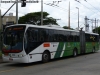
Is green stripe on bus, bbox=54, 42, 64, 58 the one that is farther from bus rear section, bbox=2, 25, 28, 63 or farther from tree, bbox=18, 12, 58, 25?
tree, bbox=18, 12, 58, 25

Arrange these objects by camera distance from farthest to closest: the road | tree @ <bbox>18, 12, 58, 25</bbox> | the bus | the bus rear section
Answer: tree @ <bbox>18, 12, 58, 25</bbox>, the bus, the bus rear section, the road

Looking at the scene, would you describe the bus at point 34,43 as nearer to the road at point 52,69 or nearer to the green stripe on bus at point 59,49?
the green stripe on bus at point 59,49

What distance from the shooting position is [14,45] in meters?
14.1

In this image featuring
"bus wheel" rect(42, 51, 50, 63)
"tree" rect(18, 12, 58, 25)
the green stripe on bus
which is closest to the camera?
"bus wheel" rect(42, 51, 50, 63)

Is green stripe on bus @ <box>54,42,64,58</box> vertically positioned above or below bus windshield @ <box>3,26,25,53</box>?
below

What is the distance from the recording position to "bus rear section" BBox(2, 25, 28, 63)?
1377 centimetres

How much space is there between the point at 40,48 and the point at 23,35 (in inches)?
80.5

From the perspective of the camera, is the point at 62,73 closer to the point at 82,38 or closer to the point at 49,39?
the point at 49,39

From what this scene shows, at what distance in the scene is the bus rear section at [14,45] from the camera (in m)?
13.8

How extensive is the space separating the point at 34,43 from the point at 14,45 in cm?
149

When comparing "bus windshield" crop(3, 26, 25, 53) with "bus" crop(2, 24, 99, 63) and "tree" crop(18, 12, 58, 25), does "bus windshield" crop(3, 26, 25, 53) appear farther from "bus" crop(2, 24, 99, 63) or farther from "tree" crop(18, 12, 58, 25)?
"tree" crop(18, 12, 58, 25)

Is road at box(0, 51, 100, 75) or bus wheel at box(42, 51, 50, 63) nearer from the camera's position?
road at box(0, 51, 100, 75)

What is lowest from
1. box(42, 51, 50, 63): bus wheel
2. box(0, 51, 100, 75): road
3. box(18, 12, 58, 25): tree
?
box(0, 51, 100, 75): road

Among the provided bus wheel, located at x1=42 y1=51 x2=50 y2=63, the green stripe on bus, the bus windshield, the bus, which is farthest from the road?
the green stripe on bus
